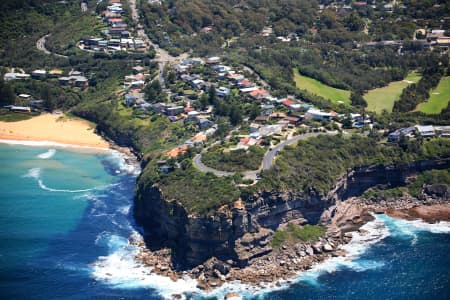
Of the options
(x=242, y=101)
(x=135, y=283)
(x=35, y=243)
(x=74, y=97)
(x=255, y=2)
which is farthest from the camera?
(x=255, y=2)

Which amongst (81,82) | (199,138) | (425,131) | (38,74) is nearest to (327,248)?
(199,138)

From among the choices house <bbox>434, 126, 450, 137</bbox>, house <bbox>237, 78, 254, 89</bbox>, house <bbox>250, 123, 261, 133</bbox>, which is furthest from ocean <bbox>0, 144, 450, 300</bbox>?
house <bbox>237, 78, 254, 89</bbox>

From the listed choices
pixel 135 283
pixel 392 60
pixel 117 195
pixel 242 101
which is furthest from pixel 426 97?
pixel 135 283

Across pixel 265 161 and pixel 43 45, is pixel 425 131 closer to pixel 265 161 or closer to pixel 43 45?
pixel 265 161

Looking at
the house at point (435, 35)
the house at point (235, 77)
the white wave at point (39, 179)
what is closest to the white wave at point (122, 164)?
the white wave at point (39, 179)

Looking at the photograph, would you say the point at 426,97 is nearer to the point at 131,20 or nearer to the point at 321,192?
the point at 321,192

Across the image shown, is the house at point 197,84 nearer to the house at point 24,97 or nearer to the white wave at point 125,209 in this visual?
the house at point 24,97
